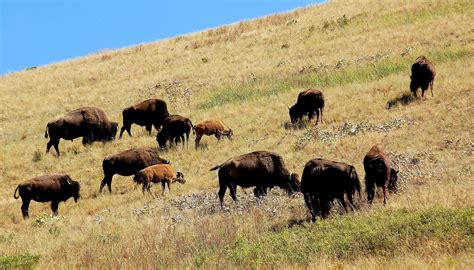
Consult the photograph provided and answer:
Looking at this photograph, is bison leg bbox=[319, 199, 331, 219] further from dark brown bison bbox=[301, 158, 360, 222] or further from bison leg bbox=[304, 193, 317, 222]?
bison leg bbox=[304, 193, 317, 222]

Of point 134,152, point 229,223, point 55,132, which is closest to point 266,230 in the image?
point 229,223

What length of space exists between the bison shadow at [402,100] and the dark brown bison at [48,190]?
1131 centimetres

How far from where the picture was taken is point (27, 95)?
40656 millimetres

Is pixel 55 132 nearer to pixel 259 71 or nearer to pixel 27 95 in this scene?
pixel 259 71

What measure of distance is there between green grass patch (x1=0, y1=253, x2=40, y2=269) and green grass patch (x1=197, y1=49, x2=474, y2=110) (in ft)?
62.4

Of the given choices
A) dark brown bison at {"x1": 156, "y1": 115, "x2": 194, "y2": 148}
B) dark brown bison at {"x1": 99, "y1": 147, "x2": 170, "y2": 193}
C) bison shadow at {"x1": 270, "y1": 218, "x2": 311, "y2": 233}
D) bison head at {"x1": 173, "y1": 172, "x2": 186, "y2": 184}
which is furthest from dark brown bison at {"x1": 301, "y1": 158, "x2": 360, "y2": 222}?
dark brown bison at {"x1": 156, "y1": 115, "x2": 194, "y2": 148}

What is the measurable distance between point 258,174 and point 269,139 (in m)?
6.54

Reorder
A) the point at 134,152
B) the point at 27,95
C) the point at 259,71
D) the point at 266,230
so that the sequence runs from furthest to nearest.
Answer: the point at 27,95, the point at 259,71, the point at 134,152, the point at 266,230

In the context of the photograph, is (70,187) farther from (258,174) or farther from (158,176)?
(258,174)

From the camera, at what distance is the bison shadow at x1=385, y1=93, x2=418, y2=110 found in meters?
23.1

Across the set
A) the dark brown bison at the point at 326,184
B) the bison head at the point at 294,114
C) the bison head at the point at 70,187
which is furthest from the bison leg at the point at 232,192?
the bison head at the point at 294,114

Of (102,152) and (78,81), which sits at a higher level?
(78,81)

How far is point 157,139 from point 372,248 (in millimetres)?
14996

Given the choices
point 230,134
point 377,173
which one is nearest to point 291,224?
point 377,173
